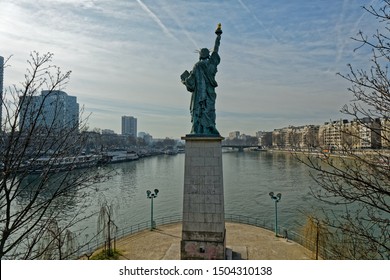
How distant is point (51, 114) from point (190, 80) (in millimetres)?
4534

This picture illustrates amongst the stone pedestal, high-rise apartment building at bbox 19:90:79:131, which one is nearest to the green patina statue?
the stone pedestal

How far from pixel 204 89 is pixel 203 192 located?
300 cm

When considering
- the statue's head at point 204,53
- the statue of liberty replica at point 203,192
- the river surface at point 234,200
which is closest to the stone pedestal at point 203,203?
the statue of liberty replica at point 203,192

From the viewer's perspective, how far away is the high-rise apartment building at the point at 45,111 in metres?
3.71

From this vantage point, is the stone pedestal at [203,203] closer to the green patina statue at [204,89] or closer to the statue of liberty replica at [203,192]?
the statue of liberty replica at [203,192]

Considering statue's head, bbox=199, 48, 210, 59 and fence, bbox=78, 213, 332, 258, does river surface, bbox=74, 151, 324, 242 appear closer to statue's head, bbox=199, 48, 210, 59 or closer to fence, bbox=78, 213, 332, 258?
fence, bbox=78, 213, 332, 258

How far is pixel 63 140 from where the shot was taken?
4238mm

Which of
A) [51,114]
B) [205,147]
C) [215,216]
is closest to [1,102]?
[51,114]

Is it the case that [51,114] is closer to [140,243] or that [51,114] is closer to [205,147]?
[205,147]

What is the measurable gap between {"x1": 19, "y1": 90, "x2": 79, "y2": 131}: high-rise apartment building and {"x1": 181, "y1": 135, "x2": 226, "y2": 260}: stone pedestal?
146 inches

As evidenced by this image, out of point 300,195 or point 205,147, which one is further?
point 300,195

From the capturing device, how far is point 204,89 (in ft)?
27.2

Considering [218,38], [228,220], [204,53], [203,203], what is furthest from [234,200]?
[218,38]

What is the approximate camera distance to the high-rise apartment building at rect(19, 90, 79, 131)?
3.71m
